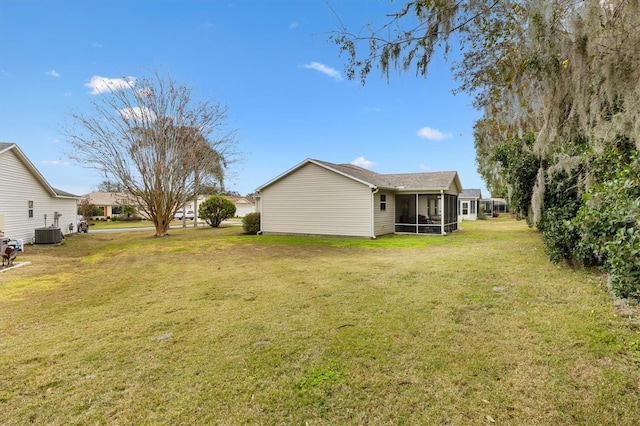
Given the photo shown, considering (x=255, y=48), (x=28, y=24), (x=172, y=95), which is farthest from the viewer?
(x=172, y=95)

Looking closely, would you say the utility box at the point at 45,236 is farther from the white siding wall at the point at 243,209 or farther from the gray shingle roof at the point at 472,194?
the white siding wall at the point at 243,209

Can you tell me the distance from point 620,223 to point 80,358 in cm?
548

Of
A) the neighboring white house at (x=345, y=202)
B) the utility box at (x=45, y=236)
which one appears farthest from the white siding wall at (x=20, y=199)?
the neighboring white house at (x=345, y=202)

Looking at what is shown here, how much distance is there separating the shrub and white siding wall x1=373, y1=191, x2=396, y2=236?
13343 millimetres

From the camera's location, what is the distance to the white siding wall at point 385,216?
15148 millimetres

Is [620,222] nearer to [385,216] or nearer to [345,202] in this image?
[345,202]

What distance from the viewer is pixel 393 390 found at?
263 centimetres

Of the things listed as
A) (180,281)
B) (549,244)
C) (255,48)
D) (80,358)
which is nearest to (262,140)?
(255,48)

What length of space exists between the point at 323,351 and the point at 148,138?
17446 mm

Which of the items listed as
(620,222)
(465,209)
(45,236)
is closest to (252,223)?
(45,236)

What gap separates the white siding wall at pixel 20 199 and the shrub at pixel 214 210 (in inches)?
349

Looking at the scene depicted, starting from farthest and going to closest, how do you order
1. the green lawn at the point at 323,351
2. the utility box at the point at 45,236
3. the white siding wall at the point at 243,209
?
the white siding wall at the point at 243,209
the utility box at the point at 45,236
the green lawn at the point at 323,351

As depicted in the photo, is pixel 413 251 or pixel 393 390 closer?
pixel 393 390

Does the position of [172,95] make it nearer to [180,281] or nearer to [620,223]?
[180,281]
